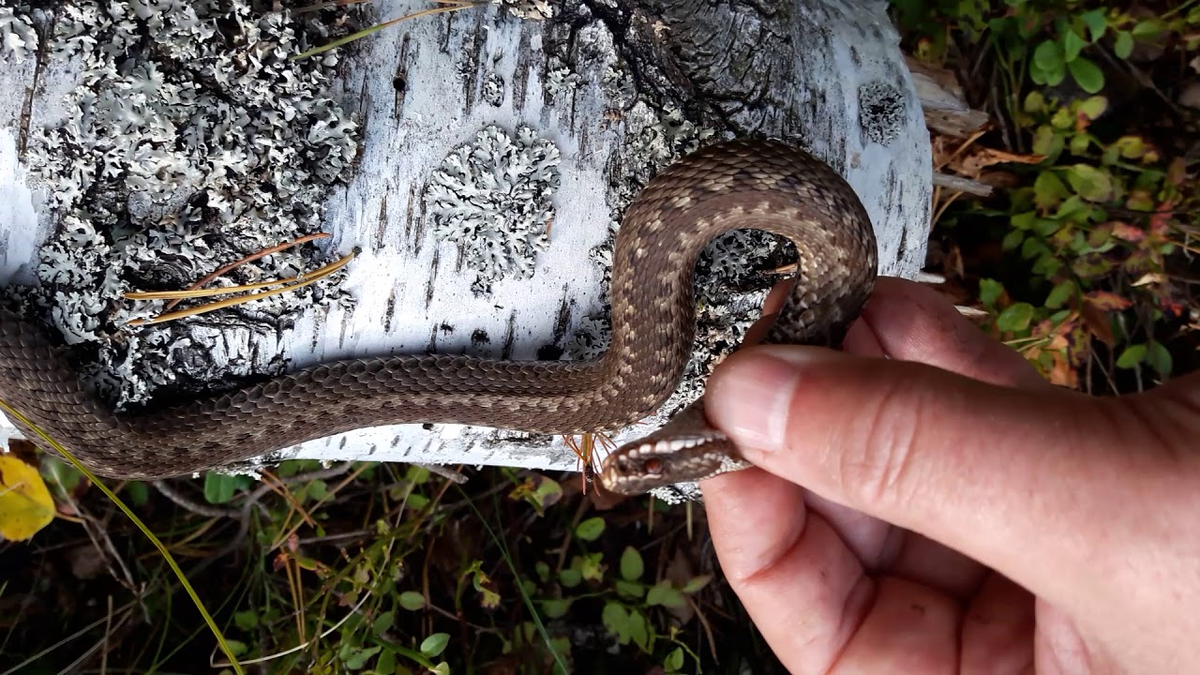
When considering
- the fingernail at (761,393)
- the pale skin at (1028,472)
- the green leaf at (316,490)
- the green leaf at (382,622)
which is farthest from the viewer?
the green leaf at (316,490)

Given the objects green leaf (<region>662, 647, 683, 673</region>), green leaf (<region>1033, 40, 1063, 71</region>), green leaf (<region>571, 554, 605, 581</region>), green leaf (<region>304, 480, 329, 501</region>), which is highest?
green leaf (<region>1033, 40, 1063, 71</region>)

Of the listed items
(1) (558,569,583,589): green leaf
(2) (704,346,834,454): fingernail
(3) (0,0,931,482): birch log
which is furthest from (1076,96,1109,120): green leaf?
(1) (558,569,583,589): green leaf

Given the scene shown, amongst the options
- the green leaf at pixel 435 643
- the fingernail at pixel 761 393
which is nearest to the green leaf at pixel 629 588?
the green leaf at pixel 435 643

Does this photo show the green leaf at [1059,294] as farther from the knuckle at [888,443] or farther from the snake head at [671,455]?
the knuckle at [888,443]

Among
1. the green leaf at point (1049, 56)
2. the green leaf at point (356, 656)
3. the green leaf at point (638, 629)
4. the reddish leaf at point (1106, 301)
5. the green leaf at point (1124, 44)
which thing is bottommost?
the green leaf at point (638, 629)

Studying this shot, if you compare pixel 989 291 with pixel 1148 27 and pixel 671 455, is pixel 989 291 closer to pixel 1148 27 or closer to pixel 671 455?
pixel 1148 27

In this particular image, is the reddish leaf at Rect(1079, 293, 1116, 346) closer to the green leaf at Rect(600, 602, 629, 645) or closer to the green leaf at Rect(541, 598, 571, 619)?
the green leaf at Rect(600, 602, 629, 645)
